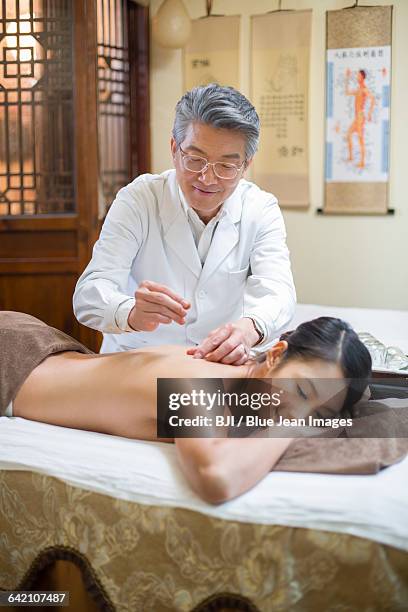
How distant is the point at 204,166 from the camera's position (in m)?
1.99

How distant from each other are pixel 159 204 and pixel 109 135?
7.20 feet

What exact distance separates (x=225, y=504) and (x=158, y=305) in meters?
0.53

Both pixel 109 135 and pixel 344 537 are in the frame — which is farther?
pixel 109 135

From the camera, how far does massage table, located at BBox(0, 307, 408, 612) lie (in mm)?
1330

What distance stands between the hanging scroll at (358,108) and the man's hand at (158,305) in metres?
2.89

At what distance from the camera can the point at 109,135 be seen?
171 inches

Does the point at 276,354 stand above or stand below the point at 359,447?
above

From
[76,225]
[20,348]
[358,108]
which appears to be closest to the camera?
[20,348]

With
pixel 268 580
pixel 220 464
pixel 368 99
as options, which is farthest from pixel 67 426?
pixel 368 99

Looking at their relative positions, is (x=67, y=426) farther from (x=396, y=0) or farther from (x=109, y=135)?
Answer: (x=396, y=0)

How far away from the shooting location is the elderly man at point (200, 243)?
78.0 inches

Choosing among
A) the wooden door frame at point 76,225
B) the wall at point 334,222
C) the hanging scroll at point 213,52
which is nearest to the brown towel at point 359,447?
the wooden door frame at point 76,225

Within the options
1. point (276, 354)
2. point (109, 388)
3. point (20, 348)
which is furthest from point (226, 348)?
point (20, 348)

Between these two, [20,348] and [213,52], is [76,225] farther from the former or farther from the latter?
[20,348]
